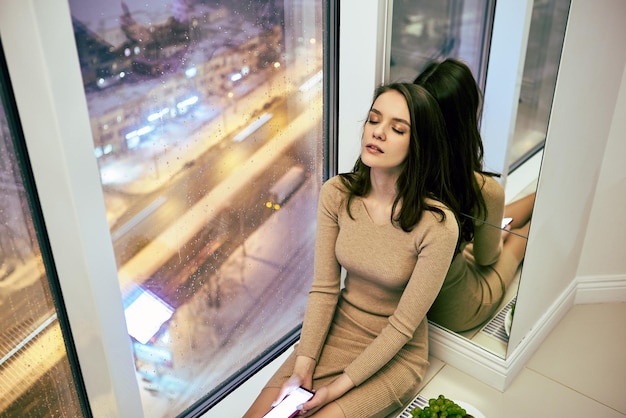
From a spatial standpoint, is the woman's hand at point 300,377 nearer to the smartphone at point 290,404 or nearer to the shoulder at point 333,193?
the smartphone at point 290,404

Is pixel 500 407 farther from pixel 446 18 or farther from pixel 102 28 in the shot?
pixel 102 28

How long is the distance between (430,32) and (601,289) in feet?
3.75

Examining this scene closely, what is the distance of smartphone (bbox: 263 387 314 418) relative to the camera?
5.03 ft

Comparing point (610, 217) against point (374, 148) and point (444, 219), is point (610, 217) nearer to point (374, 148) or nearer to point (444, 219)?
point (444, 219)

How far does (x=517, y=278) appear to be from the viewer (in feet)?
5.67

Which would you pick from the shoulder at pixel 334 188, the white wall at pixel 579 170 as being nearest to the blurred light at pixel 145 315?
the shoulder at pixel 334 188

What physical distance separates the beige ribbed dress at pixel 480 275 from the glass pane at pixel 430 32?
393 mm

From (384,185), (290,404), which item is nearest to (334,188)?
(384,185)

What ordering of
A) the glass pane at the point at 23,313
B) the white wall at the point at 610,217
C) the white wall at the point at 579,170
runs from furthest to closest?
the white wall at the point at 610,217, the white wall at the point at 579,170, the glass pane at the point at 23,313

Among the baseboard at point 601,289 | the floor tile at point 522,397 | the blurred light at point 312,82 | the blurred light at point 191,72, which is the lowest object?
the floor tile at point 522,397

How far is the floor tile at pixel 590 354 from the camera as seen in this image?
74.4 inches

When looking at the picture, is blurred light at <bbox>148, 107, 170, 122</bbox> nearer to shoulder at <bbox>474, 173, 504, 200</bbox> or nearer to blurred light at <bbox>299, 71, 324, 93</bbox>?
blurred light at <bbox>299, 71, 324, 93</bbox>

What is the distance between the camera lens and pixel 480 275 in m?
1.80

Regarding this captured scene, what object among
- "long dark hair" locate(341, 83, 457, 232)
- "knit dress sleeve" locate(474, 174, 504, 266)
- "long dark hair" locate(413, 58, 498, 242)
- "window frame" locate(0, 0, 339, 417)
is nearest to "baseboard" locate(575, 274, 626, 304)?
"knit dress sleeve" locate(474, 174, 504, 266)
